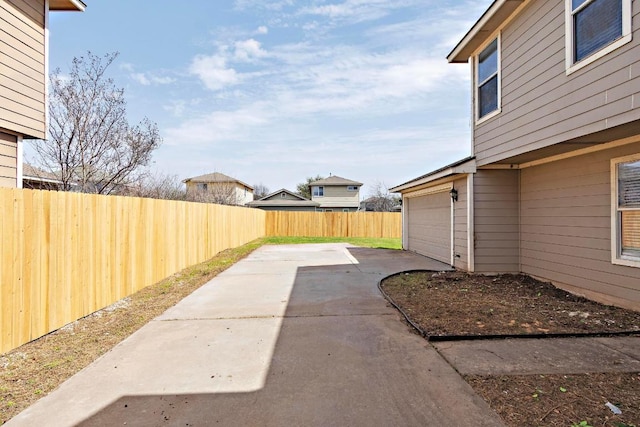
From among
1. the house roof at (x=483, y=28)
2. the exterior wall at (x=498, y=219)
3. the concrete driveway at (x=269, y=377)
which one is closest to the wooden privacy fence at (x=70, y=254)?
the concrete driveway at (x=269, y=377)

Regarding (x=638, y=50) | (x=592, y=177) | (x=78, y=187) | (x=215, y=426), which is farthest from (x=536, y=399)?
(x=78, y=187)

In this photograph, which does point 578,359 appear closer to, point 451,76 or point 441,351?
point 441,351

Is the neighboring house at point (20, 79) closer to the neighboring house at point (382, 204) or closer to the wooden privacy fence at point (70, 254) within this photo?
the wooden privacy fence at point (70, 254)

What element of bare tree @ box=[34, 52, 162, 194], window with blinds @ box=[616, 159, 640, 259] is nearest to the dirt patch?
window with blinds @ box=[616, 159, 640, 259]

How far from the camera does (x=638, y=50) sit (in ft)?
12.2

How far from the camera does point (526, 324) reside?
4.37m

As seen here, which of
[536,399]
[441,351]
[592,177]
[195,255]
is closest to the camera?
[536,399]

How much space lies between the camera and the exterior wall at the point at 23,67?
5.28 metres

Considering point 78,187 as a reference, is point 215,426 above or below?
below

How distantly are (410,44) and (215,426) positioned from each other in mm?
10334

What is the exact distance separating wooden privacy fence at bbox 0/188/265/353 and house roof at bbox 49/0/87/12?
12.9ft

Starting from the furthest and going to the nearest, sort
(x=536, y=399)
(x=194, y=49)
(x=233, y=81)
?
(x=233, y=81)
(x=194, y=49)
(x=536, y=399)

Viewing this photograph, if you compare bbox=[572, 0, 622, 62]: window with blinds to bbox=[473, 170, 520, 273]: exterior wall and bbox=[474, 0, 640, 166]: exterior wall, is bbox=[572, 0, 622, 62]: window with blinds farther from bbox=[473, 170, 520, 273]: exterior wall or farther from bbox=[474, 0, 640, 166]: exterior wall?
bbox=[473, 170, 520, 273]: exterior wall

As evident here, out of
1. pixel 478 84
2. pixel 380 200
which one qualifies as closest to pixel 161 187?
pixel 478 84
